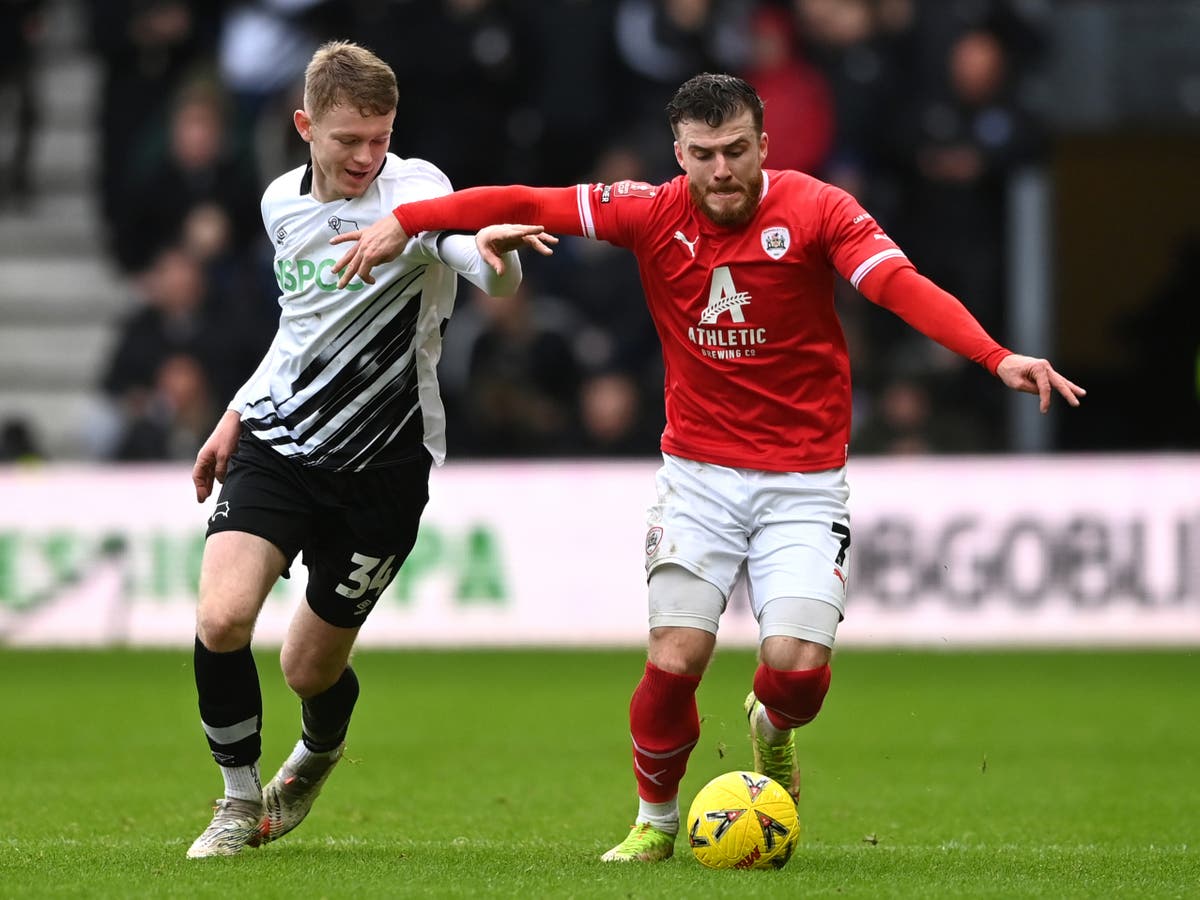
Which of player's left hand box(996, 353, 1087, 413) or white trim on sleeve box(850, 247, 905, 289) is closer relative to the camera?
player's left hand box(996, 353, 1087, 413)

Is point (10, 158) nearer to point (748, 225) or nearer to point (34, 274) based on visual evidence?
point (34, 274)

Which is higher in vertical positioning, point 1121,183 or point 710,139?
point 710,139

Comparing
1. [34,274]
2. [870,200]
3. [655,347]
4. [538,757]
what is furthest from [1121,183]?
[538,757]

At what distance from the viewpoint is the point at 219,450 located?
659cm

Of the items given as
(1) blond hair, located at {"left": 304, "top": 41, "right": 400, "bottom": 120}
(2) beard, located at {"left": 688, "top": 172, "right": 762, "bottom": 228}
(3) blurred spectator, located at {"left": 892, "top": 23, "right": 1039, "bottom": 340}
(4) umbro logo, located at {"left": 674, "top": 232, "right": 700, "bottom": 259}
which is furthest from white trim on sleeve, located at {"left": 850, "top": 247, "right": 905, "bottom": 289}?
(3) blurred spectator, located at {"left": 892, "top": 23, "right": 1039, "bottom": 340}

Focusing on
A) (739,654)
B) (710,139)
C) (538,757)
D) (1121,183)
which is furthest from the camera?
(1121,183)

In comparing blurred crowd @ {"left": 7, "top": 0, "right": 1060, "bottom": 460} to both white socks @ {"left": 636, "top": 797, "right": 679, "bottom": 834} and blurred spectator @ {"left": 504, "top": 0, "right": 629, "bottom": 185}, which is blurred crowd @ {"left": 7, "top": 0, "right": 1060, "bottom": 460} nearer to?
blurred spectator @ {"left": 504, "top": 0, "right": 629, "bottom": 185}

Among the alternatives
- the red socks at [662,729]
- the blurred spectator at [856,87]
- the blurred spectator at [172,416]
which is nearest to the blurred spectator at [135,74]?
the blurred spectator at [172,416]

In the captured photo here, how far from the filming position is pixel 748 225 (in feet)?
20.9

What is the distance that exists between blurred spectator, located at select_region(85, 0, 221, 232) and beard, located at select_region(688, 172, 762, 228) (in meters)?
11.6

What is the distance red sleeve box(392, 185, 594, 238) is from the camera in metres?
6.24

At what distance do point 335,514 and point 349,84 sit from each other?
1.31m

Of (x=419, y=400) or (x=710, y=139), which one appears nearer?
(x=710, y=139)

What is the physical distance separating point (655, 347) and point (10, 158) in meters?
→ 7.10
